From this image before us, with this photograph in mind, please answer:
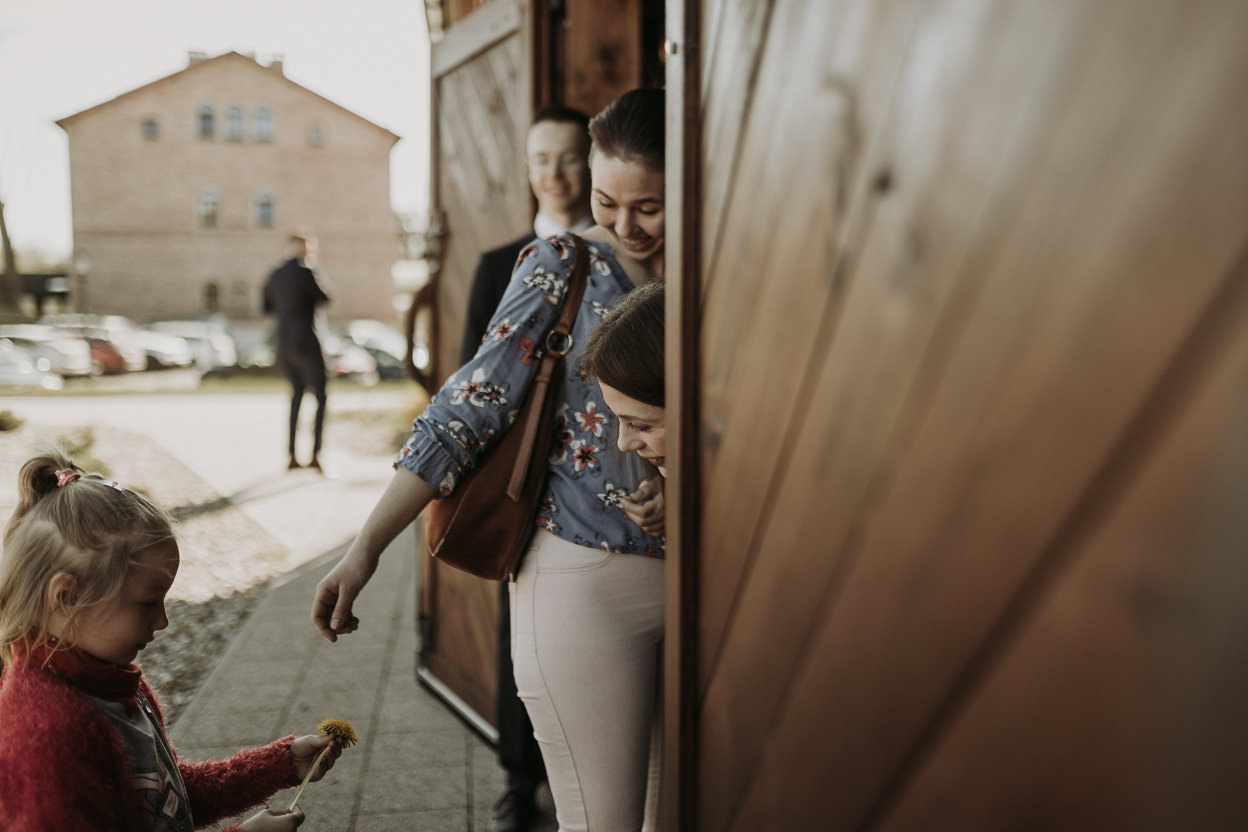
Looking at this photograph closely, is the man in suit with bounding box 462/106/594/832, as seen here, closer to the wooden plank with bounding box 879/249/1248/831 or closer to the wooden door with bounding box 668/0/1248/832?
the wooden door with bounding box 668/0/1248/832

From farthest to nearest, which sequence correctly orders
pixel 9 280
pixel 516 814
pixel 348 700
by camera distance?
pixel 9 280, pixel 348 700, pixel 516 814

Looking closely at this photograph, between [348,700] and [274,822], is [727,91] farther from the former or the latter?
[348,700]

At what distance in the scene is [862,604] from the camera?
112cm

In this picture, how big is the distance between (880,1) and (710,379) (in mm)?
557

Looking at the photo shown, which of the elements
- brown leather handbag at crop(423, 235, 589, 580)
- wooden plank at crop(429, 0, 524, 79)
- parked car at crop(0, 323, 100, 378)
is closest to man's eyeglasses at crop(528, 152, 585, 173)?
wooden plank at crop(429, 0, 524, 79)

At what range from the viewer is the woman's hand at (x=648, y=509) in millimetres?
1578

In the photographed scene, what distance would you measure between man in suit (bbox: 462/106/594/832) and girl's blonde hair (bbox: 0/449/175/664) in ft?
3.86

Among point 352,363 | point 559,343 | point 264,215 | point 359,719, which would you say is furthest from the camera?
point 264,215

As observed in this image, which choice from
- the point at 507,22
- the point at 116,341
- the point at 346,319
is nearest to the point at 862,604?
the point at 507,22

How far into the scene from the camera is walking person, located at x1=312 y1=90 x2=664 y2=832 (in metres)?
1.56

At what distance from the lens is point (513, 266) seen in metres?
2.62

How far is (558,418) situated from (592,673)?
0.44 metres

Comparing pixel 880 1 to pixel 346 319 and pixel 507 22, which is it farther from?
pixel 346 319

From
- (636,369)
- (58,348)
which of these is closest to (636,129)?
(636,369)
